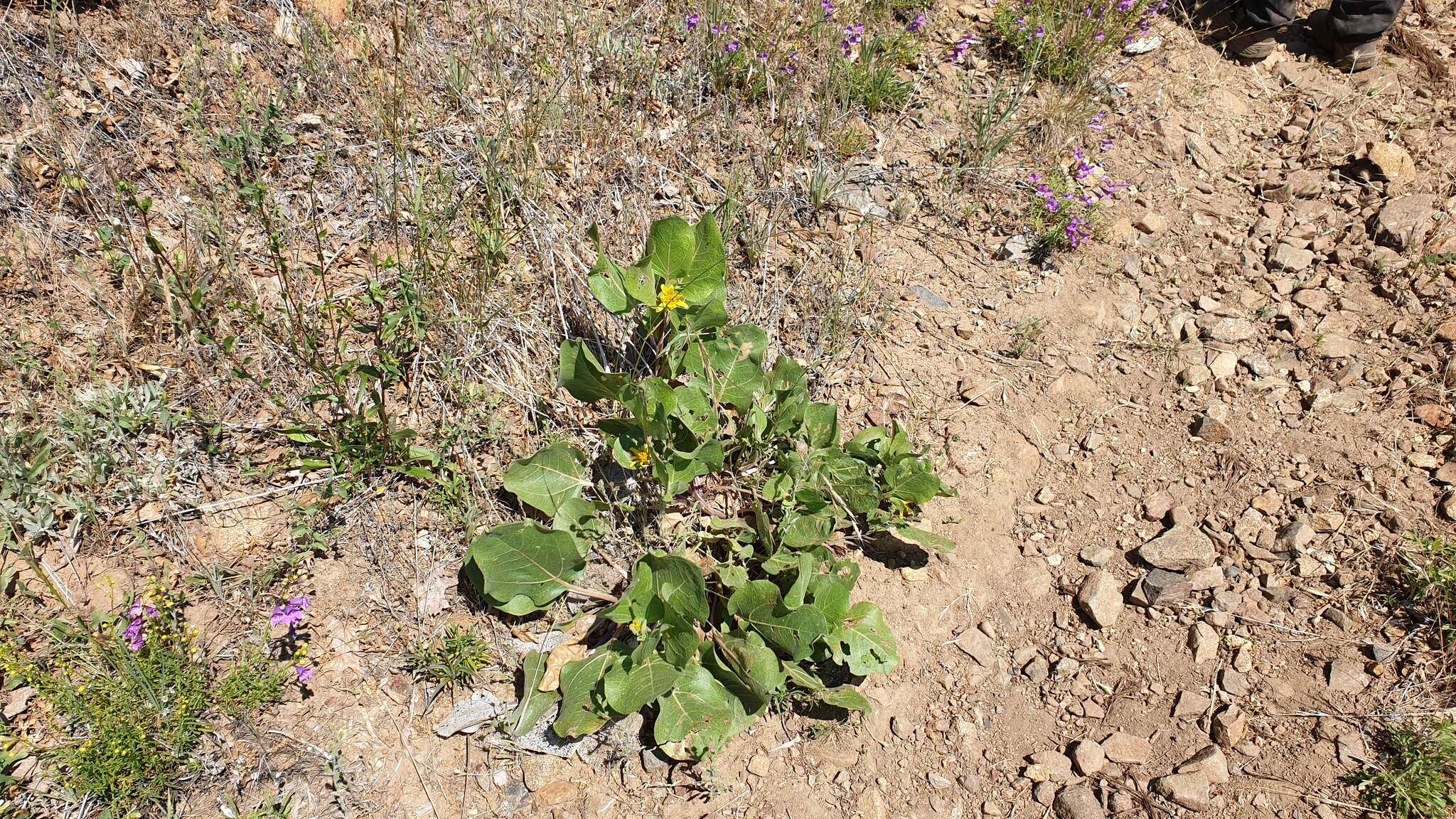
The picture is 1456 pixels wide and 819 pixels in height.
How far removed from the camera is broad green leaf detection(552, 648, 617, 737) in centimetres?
273

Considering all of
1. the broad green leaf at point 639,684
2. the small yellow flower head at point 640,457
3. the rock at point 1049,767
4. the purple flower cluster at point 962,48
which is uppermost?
the purple flower cluster at point 962,48

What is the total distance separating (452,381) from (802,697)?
174 cm

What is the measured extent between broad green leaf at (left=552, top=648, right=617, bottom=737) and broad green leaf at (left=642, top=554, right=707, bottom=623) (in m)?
0.27

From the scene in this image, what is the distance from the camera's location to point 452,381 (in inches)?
132

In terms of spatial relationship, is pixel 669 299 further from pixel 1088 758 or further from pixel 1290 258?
pixel 1290 258

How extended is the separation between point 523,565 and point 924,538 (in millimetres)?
1385

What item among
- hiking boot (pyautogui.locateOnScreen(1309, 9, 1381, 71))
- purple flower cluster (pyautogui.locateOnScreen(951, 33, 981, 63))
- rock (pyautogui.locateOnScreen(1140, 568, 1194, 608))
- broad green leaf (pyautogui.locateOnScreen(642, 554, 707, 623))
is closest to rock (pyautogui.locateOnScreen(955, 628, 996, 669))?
rock (pyautogui.locateOnScreen(1140, 568, 1194, 608))

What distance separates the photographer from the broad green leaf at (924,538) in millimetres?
3084

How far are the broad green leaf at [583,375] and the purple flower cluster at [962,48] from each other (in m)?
3.15

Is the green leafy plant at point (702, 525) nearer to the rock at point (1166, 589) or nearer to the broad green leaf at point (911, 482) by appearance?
the broad green leaf at point (911, 482)

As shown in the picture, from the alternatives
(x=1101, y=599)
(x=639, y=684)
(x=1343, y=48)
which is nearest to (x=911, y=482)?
(x=1101, y=599)

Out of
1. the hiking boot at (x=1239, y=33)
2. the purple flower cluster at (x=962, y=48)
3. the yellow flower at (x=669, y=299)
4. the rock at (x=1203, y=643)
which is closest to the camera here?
the rock at (x=1203, y=643)

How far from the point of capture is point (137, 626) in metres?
2.65

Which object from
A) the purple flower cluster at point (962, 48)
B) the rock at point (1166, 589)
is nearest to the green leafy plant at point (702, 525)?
the rock at point (1166, 589)
